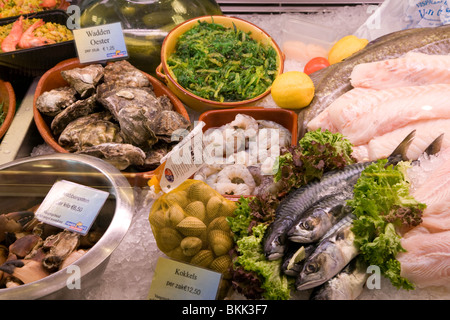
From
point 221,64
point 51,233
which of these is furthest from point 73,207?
point 221,64

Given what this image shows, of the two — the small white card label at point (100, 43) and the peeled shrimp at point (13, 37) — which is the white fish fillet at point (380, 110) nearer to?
the small white card label at point (100, 43)

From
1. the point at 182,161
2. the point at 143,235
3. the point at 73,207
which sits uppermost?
the point at 182,161

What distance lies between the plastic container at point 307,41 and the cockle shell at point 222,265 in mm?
1808

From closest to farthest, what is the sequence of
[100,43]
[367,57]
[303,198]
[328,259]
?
1. [328,259]
2. [303,198]
3. [367,57]
4. [100,43]

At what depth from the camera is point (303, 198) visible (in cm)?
149

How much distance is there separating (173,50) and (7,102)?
1008 millimetres

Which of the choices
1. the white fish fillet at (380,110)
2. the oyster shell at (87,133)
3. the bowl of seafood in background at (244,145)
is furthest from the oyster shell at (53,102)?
the white fish fillet at (380,110)

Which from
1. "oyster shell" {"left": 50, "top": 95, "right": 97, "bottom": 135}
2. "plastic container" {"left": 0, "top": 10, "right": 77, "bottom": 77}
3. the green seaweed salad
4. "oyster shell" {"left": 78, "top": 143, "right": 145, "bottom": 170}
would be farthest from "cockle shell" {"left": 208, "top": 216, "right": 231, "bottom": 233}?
"plastic container" {"left": 0, "top": 10, "right": 77, "bottom": 77}

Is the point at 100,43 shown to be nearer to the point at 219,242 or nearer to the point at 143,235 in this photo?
the point at 143,235

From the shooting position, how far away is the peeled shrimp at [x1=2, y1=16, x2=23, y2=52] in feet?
7.66

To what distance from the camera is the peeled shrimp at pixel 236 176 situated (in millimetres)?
1828

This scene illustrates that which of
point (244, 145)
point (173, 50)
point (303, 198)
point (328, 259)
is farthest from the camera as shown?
point (173, 50)

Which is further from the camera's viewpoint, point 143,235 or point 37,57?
point 37,57
